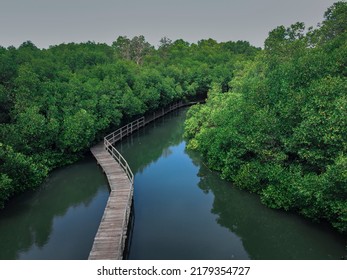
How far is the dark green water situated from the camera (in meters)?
13.7

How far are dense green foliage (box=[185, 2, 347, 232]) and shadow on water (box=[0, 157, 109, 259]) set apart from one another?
8.05 meters

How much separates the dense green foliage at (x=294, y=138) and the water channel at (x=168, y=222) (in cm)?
101

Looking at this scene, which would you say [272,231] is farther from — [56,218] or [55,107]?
[55,107]

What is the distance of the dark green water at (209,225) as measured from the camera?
44.8ft

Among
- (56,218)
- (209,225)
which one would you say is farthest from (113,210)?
(209,225)

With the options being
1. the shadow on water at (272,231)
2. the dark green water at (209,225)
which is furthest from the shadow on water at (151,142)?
the shadow on water at (272,231)

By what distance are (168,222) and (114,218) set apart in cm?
268

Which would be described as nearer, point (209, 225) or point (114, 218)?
point (114, 218)

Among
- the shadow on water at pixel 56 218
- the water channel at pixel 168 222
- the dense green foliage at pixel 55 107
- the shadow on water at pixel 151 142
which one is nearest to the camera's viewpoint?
the water channel at pixel 168 222

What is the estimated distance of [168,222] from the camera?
16.0 metres

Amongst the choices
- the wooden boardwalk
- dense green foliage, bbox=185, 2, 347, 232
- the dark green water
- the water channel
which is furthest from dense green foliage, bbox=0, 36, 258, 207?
dense green foliage, bbox=185, 2, 347, 232

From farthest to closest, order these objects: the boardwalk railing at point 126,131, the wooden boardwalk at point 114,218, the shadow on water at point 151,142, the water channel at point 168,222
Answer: the shadow on water at point 151,142 < the boardwalk railing at point 126,131 < the water channel at point 168,222 < the wooden boardwalk at point 114,218

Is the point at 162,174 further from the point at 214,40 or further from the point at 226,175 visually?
the point at 214,40

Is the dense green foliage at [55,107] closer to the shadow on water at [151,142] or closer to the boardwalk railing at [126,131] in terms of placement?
the boardwalk railing at [126,131]
